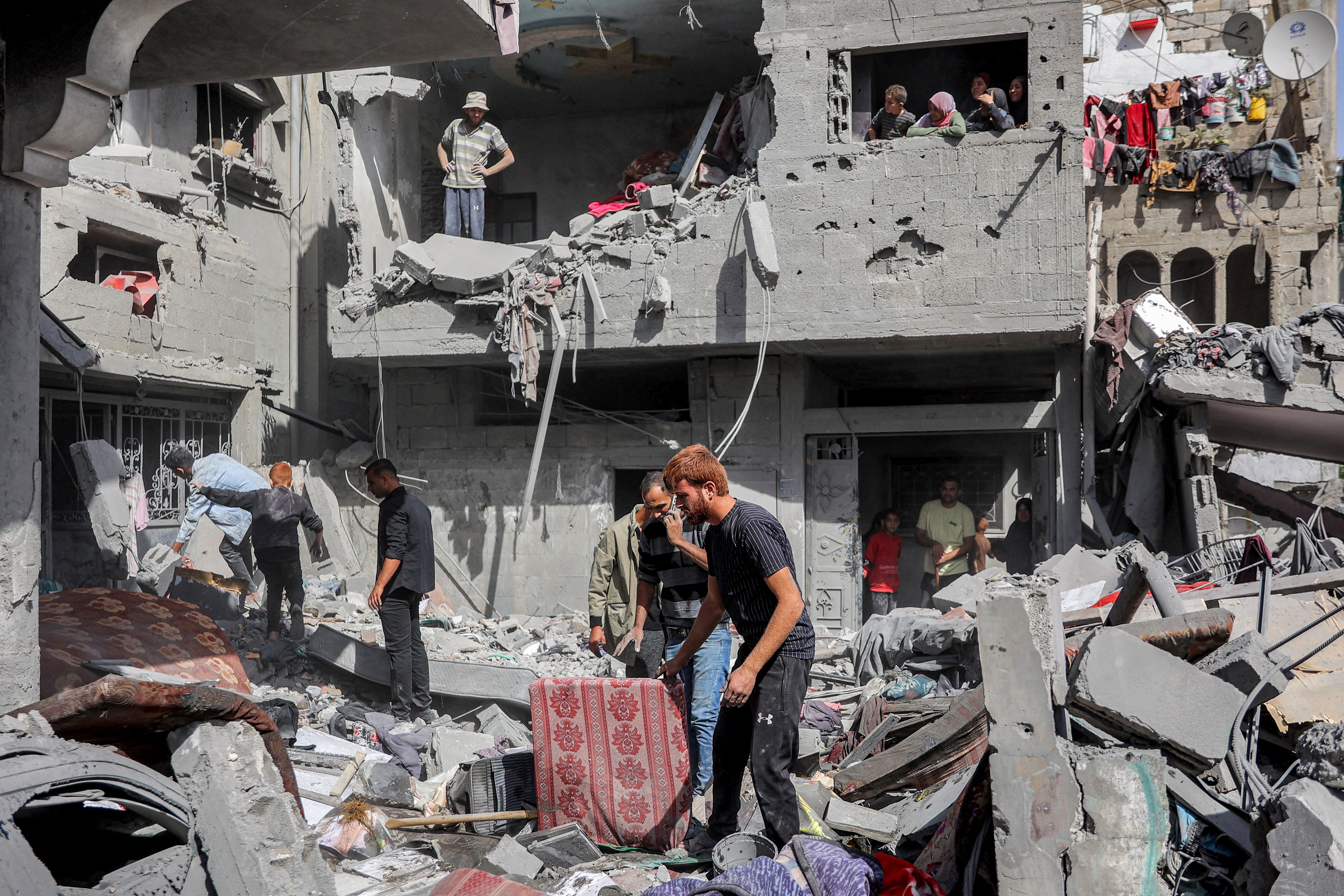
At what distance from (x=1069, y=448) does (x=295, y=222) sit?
10.5 m

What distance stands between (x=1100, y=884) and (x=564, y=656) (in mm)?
6461

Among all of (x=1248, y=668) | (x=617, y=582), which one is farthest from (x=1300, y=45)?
(x=1248, y=668)

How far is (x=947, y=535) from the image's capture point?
35.0ft

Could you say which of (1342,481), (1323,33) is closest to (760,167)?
A: (1323,33)

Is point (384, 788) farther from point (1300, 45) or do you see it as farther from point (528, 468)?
point (1300, 45)

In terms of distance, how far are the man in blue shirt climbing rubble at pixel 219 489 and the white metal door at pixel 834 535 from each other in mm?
5593

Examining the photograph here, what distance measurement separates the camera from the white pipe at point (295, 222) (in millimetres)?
13188

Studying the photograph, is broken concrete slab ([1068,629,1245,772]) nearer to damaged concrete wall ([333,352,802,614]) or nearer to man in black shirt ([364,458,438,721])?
man in black shirt ([364,458,438,721])

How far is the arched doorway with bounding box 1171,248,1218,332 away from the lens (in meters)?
18.3

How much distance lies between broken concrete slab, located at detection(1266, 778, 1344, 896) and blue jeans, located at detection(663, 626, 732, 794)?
2424 mm

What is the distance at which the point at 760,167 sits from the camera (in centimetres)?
998

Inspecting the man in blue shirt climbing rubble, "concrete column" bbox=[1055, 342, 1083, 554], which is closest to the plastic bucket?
the man in blue shirt climbing rubble

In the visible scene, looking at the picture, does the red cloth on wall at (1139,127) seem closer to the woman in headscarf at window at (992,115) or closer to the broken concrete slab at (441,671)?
the woman in headscarf at window at (992,115)

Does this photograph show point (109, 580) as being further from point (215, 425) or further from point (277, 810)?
point (277, 810)
